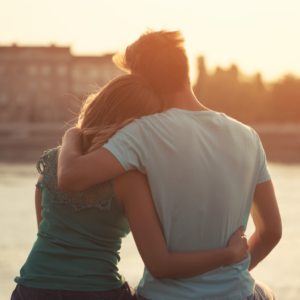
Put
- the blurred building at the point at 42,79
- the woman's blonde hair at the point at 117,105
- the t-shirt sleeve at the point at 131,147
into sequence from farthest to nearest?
the blurred building at the point at 42,79, the woman's blonde hair at the point at 117,105, the t-shirt sleeve at the point at 131,147

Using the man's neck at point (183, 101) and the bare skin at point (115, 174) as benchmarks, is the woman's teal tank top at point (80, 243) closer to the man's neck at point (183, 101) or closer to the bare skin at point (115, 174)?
the bare skin at point (115, 174)

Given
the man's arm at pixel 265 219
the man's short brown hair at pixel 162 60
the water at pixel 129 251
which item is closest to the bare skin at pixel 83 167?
the man's short brown hair at pixel 162 60

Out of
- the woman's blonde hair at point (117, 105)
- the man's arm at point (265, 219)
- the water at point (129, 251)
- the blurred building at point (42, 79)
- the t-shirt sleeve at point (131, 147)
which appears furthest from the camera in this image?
the blurred building at point (42, 79)

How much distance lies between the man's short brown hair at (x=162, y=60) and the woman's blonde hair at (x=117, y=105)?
0.14 feet

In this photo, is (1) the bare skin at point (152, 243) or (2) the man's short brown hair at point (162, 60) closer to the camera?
(1) the bare skin at point (152, 243)

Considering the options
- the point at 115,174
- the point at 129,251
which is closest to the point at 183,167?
the point at 115,174

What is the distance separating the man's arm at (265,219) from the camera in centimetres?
134

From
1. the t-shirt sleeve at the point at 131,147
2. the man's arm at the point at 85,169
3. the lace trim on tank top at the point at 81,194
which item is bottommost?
the lace trim on tank top at the point at 81,194

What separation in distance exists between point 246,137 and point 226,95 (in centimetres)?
5625

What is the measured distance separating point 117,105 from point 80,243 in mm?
377

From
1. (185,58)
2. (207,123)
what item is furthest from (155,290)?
(185,58)

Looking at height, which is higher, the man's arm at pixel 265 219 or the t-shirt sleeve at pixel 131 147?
the t-shirt sleeve at pixel 131 147

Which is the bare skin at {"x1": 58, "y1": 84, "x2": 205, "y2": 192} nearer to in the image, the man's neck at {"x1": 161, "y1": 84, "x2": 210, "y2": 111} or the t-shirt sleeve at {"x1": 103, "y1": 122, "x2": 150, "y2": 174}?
the t-shirt sleeve at {"x1": 103, "y1": 122, "x2": 150, "y2": 174}

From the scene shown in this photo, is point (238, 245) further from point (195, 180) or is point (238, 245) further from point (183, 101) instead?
point (183, 101)
